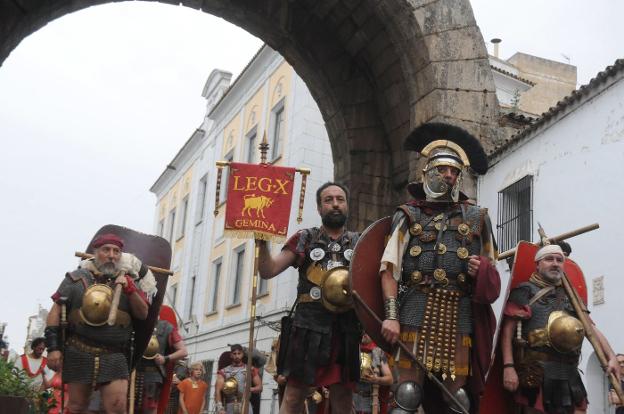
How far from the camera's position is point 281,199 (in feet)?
23.0

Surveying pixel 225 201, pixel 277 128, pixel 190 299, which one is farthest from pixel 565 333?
pixel 190 299

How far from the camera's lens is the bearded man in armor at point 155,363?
26.0 feet

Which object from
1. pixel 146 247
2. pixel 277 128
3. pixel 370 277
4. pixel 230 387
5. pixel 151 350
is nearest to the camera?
pixel 370 277

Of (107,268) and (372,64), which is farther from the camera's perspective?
(372,64)

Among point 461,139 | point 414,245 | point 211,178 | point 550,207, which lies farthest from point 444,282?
point 211,178

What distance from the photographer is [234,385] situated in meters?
11.1

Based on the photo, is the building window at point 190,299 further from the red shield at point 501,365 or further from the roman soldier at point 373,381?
the red shield at point 501,365

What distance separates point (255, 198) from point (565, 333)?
10.1 feet

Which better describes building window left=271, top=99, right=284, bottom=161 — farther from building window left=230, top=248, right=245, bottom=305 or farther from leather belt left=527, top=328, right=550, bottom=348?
leather belt left=527, top=328, right=550, bottom=348

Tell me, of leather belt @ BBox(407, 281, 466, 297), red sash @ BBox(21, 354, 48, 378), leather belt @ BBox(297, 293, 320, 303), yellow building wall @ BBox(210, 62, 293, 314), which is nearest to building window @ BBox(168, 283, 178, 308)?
yellow building wall @ BBox(210, 62, 293, 314)

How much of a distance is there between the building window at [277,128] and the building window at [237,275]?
10.7 ft

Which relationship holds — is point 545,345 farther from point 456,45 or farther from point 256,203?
point 456,45

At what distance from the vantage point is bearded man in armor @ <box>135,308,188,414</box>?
791 centimetres

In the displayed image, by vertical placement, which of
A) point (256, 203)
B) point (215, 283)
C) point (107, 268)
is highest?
point (215, 283)
